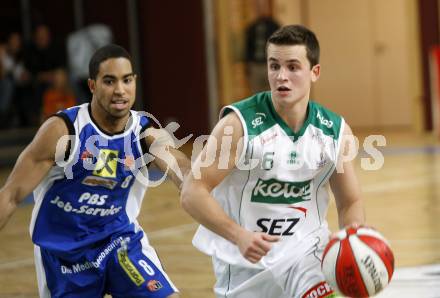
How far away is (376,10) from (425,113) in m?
2.93

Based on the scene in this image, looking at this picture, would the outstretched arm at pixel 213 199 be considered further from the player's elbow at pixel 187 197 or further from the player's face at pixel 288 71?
the player's face at pixel 288 71

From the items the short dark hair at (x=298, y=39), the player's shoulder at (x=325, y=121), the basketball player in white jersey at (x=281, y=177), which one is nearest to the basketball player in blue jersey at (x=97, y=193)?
the basketball player in white jersey at (x=281, y=177)

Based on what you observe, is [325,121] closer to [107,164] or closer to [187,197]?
[187,197]

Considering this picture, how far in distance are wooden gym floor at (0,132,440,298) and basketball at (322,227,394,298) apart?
69.7 inches

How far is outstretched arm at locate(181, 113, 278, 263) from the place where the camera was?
395 cm

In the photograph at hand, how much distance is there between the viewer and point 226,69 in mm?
18406

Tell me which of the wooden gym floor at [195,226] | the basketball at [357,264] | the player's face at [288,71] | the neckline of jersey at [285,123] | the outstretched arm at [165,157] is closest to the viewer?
the basketball at [357,264]

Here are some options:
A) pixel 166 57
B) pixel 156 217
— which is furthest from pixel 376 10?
pixel 156 217

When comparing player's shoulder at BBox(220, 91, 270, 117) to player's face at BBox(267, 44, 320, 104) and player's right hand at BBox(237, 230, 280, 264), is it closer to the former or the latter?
player's face at BBox(267, 44, 320, 104)

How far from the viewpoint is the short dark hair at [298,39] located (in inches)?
170

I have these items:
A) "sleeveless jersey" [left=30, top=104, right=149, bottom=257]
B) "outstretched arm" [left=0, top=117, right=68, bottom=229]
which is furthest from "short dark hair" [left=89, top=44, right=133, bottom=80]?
"outstretched arm" [left=0, top=117, right=68, bottom=229]

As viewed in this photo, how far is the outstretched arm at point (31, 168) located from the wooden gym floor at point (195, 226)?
1.72 m

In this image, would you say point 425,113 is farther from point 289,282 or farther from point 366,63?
point 289,282

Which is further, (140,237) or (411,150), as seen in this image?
(411,150)
